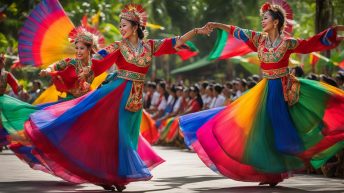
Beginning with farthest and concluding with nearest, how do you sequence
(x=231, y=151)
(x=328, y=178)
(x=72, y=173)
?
(x=328, y=178) < (x=231, y=151) < (x=72, y=173)

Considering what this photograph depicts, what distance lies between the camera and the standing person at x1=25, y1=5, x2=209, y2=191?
→ 997cm

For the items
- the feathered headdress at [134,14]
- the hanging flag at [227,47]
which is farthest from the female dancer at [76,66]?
the hanging flag at [227,47]

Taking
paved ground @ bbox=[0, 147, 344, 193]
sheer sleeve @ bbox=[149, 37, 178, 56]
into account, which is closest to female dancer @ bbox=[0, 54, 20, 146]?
paved ground @ bbox=[0, 147, 344, 193]

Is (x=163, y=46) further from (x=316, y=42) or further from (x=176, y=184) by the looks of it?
(x=316, y=42)

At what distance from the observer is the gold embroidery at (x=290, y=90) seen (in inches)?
430

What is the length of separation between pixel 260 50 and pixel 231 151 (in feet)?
4.45

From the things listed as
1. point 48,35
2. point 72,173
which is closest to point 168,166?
point 48,35

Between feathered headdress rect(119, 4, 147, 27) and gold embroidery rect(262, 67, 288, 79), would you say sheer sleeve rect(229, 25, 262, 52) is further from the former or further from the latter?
feathered headdress rect(119, 4, 147, 27)

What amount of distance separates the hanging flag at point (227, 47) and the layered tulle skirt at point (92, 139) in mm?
3369

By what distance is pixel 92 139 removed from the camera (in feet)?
33.2

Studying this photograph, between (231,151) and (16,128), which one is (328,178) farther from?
(16,128)

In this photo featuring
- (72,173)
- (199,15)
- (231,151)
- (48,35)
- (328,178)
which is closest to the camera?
(72,173)

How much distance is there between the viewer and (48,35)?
14.7 m

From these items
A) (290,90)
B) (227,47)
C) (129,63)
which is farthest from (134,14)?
(227,47)
